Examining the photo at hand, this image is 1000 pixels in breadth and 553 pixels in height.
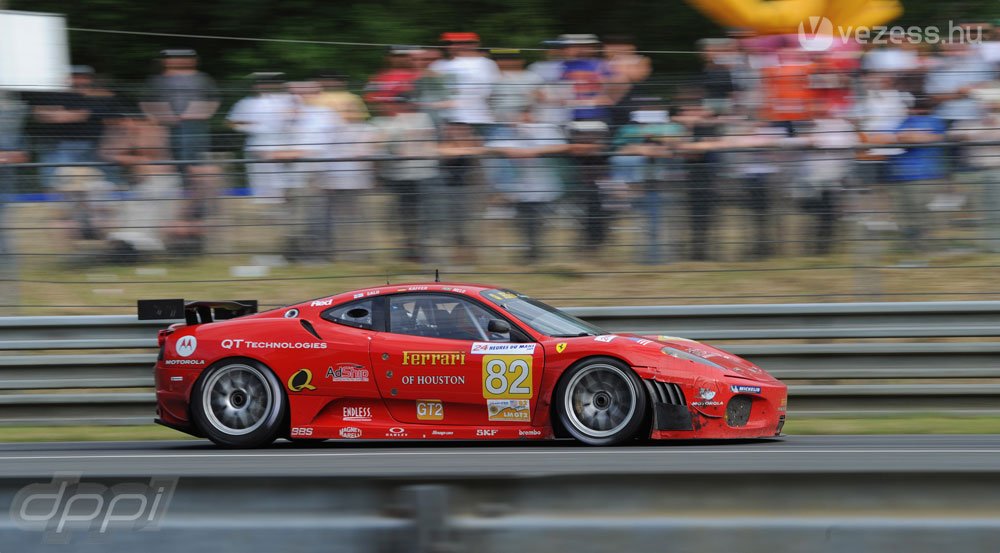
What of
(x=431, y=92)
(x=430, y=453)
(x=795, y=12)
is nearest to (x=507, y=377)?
(x=430, y=453)

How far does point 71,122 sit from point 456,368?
487 centimetres

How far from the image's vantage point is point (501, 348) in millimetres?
→ 7648

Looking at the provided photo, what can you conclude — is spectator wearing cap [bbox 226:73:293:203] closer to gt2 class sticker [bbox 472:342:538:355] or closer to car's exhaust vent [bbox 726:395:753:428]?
gt2 class sticker [bbox 472:342:538:355]

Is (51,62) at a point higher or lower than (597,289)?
higher

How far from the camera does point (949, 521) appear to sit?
11.2ft

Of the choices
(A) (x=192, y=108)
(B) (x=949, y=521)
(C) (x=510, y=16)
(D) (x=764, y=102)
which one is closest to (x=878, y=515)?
(B) (x=949, y=521)

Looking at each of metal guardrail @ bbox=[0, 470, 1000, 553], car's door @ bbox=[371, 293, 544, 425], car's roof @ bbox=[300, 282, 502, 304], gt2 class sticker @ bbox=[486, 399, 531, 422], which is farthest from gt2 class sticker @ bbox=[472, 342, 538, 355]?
metal guardrail @ bbox=[0, 470, 1000, 553]

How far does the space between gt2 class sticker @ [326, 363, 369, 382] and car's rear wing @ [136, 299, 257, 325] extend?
112cm

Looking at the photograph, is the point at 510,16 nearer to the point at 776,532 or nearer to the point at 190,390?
the point at 190,390

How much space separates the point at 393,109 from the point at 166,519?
700 cm

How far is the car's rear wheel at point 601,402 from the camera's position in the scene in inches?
287

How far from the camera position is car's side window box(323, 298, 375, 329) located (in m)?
8.02

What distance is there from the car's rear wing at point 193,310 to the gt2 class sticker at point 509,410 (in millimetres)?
2146

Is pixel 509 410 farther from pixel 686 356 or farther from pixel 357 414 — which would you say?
pixel 686 356
